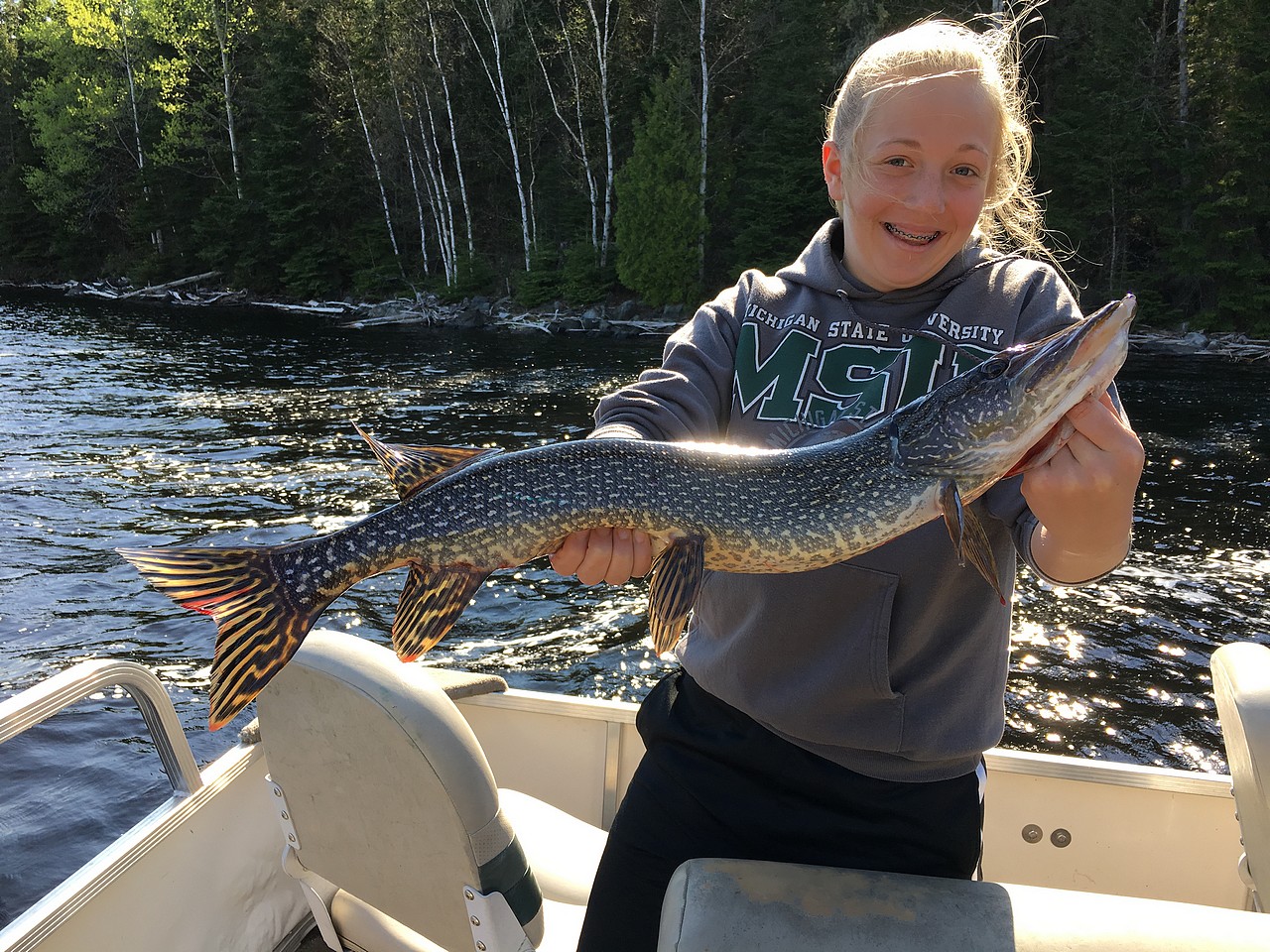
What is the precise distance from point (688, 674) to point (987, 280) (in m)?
1.22

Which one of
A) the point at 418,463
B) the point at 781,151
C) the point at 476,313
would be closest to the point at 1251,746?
the point at 418,463

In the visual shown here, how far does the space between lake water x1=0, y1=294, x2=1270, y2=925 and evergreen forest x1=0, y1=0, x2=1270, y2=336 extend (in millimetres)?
6675

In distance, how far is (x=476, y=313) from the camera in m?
32.3

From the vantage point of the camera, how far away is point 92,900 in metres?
2.78

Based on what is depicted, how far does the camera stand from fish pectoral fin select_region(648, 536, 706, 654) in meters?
2.22

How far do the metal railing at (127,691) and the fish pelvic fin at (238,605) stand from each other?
0.57 m

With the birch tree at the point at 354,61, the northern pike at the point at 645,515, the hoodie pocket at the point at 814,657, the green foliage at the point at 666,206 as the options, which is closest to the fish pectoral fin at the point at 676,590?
the northern pike at the point at 645,515

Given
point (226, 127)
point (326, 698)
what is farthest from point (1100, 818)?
point (226, 127)

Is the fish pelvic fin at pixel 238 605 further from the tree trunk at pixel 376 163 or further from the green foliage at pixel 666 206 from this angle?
the tree trunk at pixel 376 163

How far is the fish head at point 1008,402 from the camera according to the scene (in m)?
1.98

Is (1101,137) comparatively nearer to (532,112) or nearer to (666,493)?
(532,112)

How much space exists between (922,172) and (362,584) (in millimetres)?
8455

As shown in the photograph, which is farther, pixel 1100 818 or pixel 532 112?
pixel 532 112

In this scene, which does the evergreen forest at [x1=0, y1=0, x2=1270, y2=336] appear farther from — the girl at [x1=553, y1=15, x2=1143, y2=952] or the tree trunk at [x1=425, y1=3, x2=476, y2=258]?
the girl at [x1=553, y1=15, x2=1143, y2=952]
